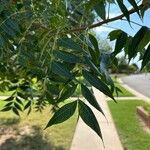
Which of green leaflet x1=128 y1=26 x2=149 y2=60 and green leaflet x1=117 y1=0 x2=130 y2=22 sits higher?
green leaflet x1=117 y1=0 x2=130 y2=22

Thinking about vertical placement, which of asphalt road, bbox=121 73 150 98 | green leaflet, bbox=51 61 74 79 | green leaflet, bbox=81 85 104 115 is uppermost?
green leaflet, bbox=51 61 74 79

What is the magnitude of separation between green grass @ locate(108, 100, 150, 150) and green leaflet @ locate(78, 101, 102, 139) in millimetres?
7962

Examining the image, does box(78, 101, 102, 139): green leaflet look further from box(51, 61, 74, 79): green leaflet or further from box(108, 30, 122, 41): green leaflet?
box(108, 30, 122, 41): green leaflet

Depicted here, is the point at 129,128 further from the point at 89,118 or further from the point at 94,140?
the point at 89,118

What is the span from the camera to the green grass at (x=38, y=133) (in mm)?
9523

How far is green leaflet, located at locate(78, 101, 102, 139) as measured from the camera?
134cm

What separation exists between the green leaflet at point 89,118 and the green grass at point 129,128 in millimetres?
7962

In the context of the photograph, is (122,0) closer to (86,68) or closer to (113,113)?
(86,68)

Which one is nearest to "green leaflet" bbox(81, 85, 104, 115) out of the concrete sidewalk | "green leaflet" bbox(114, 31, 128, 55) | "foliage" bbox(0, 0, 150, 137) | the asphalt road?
"foliage" bbox(0, 0, 150, 137)

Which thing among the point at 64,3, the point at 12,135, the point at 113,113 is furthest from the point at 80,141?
the point at 64,3

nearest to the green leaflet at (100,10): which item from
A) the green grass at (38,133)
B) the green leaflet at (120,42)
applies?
the green leaflet at (120,42)

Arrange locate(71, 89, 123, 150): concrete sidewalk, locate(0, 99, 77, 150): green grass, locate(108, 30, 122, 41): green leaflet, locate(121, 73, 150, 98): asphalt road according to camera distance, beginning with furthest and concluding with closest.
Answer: locate(121, 73, 150, 98): asphalt road, locate(0, 99, 77, 150): green grass, locate(71, 89, 123, 150): concrete sidewalk, locate(108, 30, 122, 41): green leaflet

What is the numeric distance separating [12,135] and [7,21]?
9106mm

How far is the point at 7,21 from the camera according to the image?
182 cm
